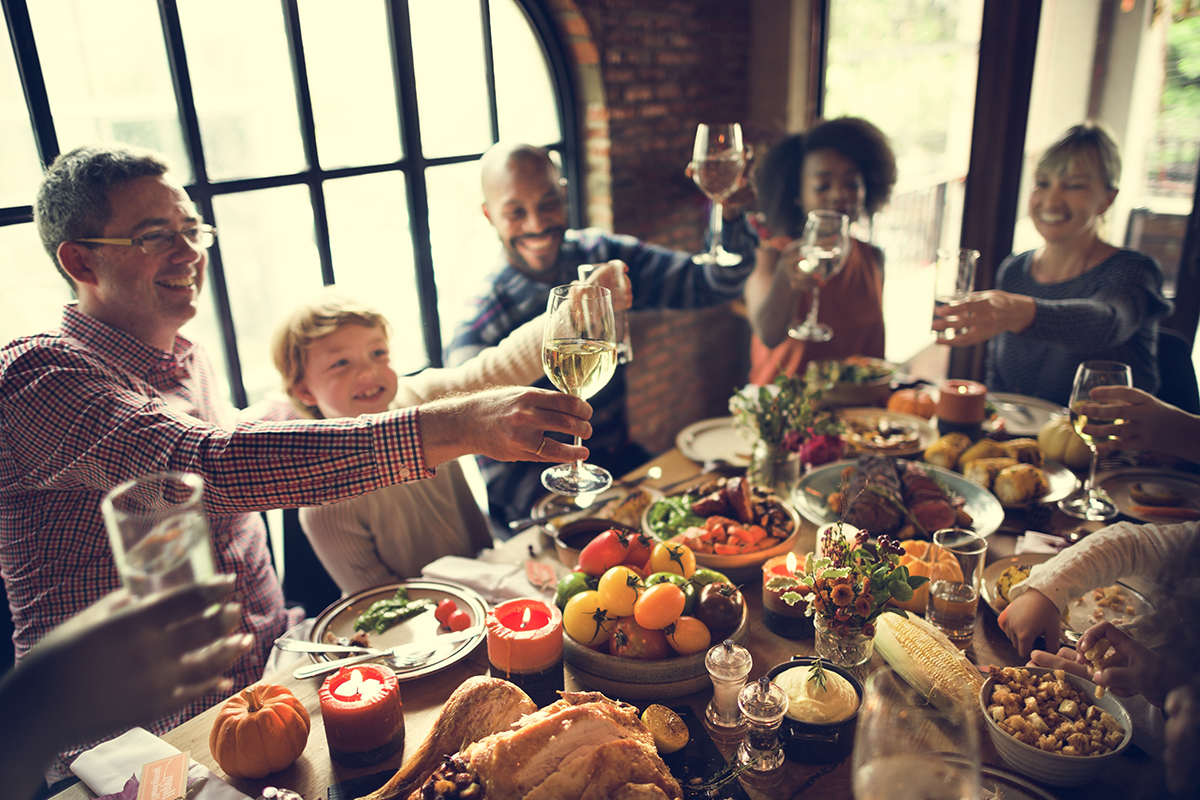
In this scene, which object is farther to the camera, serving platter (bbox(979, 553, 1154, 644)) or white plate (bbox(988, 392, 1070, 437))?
white plate (bbox(988, 392, 1070, 437))

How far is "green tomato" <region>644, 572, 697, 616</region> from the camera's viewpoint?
1.15m

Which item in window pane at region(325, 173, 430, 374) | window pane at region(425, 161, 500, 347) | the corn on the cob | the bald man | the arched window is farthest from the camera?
window pane at region(425, 161, 500, 347)

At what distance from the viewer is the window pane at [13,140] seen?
1832 mm

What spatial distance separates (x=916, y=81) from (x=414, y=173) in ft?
9.53

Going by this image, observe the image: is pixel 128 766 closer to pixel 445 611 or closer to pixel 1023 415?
pixel 445 611

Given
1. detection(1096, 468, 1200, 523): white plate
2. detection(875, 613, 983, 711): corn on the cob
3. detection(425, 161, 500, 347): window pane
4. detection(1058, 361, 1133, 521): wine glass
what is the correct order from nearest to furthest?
detection(875, 613, 983, 711): corn on the cob
detection(1058, 361, 1133, 521): wine glass
detection(1096, 468, 1200, 523): white plate
detection(425, 161, 500, 347): window pane

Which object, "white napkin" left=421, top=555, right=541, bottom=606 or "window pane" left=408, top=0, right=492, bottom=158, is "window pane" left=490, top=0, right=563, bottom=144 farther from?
"white napkin" left=421, top=555, right=541, bottom=606

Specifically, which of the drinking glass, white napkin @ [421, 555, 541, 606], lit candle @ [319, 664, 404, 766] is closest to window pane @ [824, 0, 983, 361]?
white napkin @ [421, 555, 541, 606]

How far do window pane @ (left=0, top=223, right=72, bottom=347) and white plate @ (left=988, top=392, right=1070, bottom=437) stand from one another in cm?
251

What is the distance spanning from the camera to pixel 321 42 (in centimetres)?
248

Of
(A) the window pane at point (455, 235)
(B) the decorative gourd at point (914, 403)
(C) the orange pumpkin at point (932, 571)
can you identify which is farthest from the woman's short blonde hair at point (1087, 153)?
(A) the window pane at point (455, 235)

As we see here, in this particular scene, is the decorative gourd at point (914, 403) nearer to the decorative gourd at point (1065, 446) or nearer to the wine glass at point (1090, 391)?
the decorative gourd at point (1065, 446)

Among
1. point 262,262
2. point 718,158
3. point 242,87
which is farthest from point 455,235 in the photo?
point 718,158

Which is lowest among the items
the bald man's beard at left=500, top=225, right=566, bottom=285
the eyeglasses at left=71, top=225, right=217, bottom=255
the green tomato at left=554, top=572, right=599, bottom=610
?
the green tomato at left=554, top=572, right=599, bottom=610
